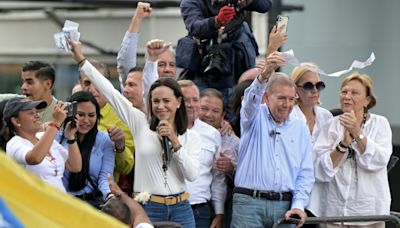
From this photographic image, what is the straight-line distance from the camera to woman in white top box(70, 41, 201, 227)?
26.9 feet

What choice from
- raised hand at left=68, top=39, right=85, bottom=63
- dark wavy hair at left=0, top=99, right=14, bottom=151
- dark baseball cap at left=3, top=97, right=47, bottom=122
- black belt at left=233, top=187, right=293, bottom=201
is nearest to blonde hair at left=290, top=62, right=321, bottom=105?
black belt at left=233, top=187, right=293, bottom=201

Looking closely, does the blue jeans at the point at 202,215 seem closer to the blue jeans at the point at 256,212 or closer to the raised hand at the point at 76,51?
the blue jeans at the point at 256,212

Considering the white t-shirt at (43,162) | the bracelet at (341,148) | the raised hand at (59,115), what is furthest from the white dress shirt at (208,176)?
the raised hand at (59,115)

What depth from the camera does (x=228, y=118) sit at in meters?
9.45

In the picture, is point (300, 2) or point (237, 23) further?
point (300, 2)

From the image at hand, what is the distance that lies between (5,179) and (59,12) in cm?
2422

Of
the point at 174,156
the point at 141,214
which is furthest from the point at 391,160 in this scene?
the point at 141,214

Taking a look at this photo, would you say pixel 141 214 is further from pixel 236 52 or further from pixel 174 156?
pixel 236 52

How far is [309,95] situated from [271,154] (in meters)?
0.86

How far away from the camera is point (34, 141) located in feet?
25.7

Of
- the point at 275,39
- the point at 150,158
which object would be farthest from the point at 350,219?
the point at 150,158

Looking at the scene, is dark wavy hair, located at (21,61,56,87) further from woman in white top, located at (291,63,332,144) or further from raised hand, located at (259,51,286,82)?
woman in white top, located at (291,63,332,144)

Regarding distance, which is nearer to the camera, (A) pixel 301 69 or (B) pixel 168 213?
(B) pixel 168 213

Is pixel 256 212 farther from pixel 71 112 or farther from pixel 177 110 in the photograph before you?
pixel 71 112
